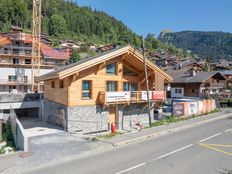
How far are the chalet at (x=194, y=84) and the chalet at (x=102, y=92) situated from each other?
22.3m

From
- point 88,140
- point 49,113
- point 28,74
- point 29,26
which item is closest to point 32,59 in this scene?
point 28,74

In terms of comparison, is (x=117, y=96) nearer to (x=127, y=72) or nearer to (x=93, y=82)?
(x=93, y=82)

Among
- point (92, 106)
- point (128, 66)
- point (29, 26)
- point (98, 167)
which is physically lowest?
point (98, 167)

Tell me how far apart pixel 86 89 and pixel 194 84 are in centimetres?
3080

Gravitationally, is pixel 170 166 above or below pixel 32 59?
below

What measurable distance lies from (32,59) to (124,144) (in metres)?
44.0

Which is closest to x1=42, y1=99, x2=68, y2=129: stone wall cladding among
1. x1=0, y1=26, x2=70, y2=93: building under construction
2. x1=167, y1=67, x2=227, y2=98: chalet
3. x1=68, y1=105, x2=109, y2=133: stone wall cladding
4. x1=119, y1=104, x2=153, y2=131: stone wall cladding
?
x1=68, y1=105, x2=109, y2=133: stone wall cladding

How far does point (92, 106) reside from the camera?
20.1 meters

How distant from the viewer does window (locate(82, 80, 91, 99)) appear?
1988 centimetres

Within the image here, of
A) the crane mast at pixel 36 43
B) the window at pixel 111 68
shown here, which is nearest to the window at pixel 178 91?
the window at pixel 111 68

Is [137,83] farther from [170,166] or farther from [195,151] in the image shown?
[170,166]

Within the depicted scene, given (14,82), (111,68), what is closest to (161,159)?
(111,68)

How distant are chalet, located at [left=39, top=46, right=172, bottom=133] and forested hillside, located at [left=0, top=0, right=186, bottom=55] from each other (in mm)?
106163

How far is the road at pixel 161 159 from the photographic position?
33.9 ft
